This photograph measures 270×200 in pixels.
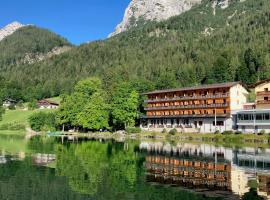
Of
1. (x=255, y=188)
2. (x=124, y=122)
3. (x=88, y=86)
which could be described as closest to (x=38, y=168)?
(x=255, y=188)

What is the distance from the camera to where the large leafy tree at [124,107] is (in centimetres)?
14150

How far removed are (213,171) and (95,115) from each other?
9896cm

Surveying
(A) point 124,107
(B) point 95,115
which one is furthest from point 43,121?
(A) point 124,107

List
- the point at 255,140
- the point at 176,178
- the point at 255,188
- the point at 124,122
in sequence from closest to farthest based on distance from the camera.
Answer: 1. the point at 255,188
2. the point at 176,178
3. the point at 255,140
4. the point at 124,122

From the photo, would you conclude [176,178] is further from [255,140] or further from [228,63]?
[228,63]

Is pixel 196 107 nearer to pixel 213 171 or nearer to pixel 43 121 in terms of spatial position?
pixel 43 121

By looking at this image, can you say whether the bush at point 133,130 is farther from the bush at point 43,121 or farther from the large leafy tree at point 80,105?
the bush at point 43,121

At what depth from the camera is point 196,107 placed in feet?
428

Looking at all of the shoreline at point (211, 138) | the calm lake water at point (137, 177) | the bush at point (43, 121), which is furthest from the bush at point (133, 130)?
the calm lake water at point (137, 177)

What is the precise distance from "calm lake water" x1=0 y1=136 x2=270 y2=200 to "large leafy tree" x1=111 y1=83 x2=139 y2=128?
7435cm

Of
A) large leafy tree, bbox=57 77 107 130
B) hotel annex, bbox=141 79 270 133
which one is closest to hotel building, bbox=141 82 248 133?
hotel annex, bbox=141 79 270 133

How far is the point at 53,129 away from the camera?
564 feet

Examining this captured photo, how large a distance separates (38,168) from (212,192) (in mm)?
25635

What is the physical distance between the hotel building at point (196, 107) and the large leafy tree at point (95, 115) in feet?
47.9
